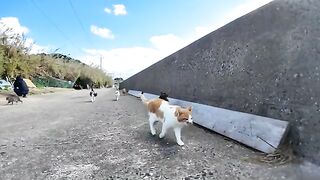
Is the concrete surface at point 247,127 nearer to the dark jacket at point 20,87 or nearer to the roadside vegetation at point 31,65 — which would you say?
the dark jacket at point 20,87

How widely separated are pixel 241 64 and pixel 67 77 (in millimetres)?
74202

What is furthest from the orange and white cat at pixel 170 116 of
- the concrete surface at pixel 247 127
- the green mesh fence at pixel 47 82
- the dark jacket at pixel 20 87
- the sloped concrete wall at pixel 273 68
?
the green mesh fence at pixel 47 82

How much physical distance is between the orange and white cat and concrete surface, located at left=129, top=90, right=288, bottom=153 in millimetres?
1018

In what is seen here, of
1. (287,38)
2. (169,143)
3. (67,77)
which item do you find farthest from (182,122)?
(67,77)

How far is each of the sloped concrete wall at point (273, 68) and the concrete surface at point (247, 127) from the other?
0.16 meters

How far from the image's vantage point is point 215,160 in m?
5.07

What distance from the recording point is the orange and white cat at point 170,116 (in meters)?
5.54

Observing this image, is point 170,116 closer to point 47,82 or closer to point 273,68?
point 273,68

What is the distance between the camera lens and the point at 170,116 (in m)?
5.86

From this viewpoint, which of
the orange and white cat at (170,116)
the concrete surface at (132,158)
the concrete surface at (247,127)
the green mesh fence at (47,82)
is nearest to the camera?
the concrete surface at (132,158)

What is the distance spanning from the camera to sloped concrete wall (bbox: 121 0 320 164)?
15.1 ft

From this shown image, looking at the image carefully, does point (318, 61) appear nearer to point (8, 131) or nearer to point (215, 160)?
point (215, 160)

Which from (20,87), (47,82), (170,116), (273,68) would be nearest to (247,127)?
(273,68)

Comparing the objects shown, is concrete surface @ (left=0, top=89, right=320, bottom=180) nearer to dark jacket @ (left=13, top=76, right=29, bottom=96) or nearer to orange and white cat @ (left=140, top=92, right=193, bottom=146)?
orange and white cat @ (left=140, top=92, right=193, bottom=146)
